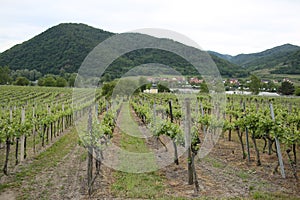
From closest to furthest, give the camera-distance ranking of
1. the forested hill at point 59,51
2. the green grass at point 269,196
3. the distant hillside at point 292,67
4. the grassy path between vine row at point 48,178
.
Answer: the green grass at point 269,196
the grassy path between vine row at point 48,178
the forested hill at point 59,51
the distant hillside at point 292,67

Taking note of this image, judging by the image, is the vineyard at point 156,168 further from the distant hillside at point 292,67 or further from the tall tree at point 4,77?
the distant hillside at point 292,67

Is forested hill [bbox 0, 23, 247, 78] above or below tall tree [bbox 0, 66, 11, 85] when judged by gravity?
above

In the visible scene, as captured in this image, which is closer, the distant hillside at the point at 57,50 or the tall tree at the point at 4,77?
the distant hillside at the point at 57,50

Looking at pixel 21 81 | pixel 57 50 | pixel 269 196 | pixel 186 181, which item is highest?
pixel 57 50

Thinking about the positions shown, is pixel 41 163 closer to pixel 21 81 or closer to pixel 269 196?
pixel 269 196

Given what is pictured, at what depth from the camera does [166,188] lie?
6.31 meters

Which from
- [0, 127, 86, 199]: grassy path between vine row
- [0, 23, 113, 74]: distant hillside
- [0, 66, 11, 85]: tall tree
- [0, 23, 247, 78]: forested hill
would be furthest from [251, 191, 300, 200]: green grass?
[0, 66, 11, 85]: tall tree

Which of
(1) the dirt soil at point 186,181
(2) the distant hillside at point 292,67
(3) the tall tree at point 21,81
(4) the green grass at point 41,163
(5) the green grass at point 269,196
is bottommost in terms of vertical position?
(4) the green grass at point 41,163

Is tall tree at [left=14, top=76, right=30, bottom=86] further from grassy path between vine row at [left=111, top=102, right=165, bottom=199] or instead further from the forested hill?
grassy path between vine row at [left=111, top=102, right=165, bottom=199]

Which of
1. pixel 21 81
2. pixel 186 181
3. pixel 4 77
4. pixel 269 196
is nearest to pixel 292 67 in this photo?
pixel 21 81

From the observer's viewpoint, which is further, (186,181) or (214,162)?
(214,162)

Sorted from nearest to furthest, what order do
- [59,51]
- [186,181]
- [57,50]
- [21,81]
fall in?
1. [186,181]
2. [59,51]
3. [57,50]
4. [21,81]

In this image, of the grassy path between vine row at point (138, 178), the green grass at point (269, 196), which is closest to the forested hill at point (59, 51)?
the grassy path between vine row at point (138, 178)

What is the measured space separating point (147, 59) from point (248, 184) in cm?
1357
